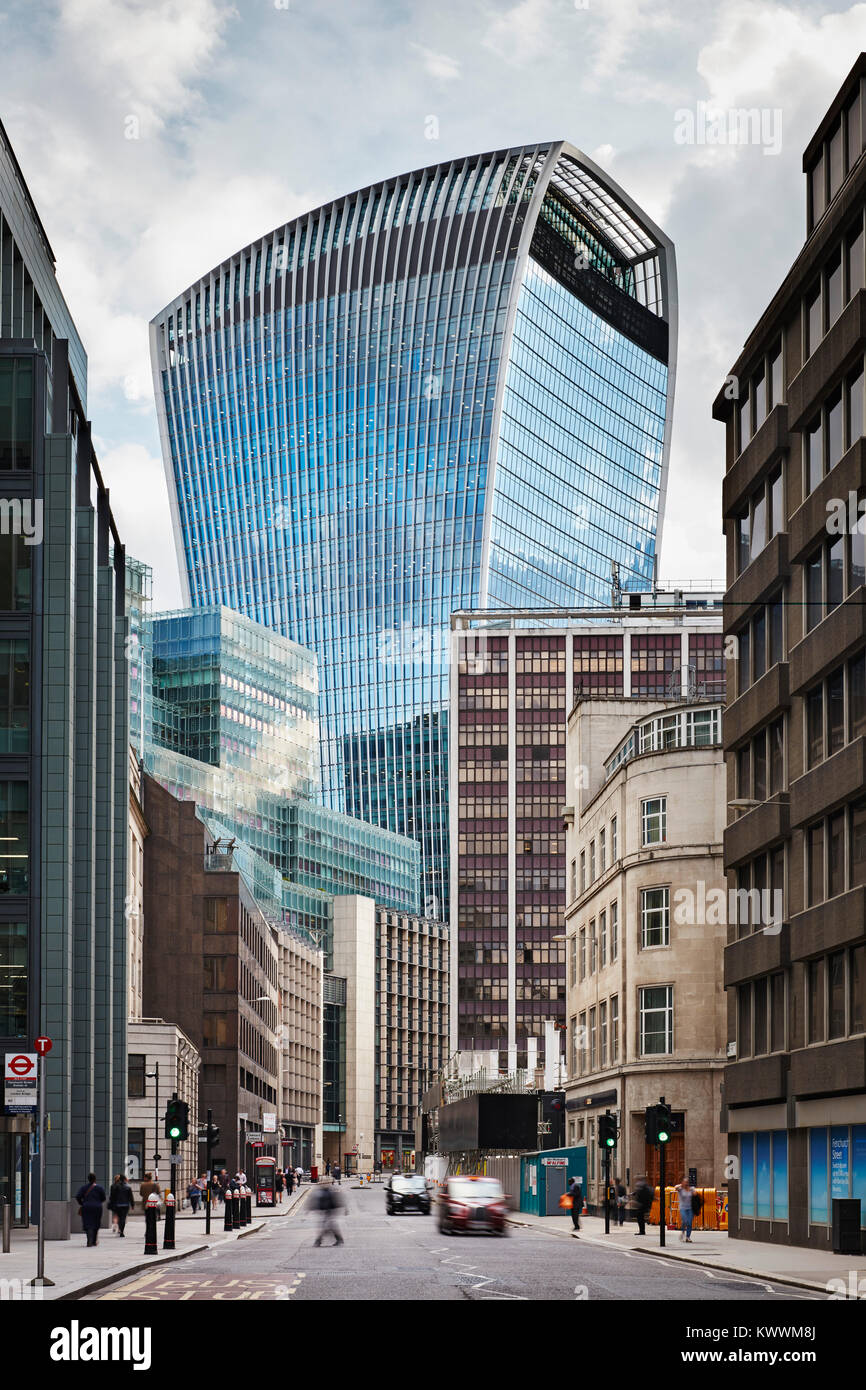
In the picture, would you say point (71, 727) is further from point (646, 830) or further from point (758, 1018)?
point (646, 830)

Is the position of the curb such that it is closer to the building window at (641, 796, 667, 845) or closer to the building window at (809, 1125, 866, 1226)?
the building window at (809, 1125, 866, 1226)

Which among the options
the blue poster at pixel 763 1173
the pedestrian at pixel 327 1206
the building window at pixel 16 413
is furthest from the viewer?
the building window at pixel 16 413

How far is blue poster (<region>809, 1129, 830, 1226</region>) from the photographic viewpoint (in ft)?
154

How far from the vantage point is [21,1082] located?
3056cm

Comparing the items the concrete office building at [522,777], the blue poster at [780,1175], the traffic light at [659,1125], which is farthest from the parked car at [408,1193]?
the concrete office building at [522,777]

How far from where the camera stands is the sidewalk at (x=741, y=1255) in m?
33.5

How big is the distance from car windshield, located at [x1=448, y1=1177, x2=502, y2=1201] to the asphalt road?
3125 millimetres

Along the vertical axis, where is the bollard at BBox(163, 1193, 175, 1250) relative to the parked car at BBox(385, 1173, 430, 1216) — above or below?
above

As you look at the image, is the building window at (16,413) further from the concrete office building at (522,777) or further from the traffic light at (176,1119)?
the concrete office building at (522,777)

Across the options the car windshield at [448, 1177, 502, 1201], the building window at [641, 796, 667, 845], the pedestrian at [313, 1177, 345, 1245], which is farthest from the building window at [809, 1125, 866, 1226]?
the building window at [641, 796, 667, 845]

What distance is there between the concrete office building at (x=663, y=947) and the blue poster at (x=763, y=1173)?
11.5 metres

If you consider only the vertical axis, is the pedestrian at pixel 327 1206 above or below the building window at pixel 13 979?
below

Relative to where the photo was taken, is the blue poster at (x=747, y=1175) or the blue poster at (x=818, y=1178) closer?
the blue poster at (x=818, y=1178)

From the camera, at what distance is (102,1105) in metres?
67.8
